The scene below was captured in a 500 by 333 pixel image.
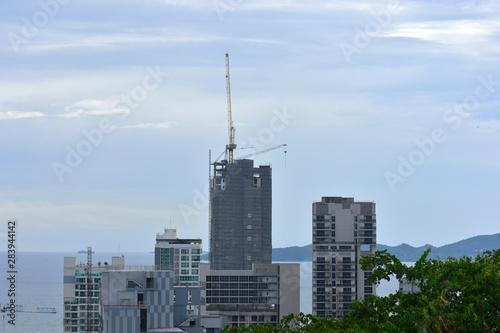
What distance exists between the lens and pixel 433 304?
124 ft

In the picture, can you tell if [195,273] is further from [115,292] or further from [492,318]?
[492,318]

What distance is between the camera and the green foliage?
36.2 m

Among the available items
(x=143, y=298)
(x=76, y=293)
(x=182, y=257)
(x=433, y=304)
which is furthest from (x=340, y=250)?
(x=433, y=304)

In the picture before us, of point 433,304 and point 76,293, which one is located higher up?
point 433,304

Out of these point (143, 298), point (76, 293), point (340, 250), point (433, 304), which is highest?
point (340, 250)

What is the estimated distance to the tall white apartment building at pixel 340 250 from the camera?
147625mm

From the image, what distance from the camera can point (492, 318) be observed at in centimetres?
3675

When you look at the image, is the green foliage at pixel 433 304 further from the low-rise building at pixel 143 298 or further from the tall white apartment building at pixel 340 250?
the tall white apartment building at pixel 340 250

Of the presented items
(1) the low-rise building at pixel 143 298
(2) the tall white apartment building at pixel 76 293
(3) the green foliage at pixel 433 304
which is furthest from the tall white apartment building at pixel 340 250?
(3) the green foliage at pixel 433 304

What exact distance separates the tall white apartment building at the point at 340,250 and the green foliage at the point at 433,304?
10225 centimetres

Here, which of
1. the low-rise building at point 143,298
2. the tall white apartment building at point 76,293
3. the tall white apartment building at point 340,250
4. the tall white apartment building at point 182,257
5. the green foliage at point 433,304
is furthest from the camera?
the tall white apartment building at point 182,257

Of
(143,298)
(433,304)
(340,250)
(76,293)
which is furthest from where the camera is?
(340,250)

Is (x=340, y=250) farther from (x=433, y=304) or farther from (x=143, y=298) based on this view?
(x=433, y=304)

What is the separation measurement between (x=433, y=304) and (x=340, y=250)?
372 ft
